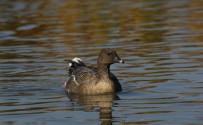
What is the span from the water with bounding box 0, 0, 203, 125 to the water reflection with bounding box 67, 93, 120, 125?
0.02 meters

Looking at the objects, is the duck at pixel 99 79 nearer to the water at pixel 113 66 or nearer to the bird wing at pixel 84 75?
the bird wing at pixel 84 75

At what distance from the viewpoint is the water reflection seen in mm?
12645

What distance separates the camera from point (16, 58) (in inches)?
816

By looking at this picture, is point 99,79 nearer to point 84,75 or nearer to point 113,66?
point 84,75

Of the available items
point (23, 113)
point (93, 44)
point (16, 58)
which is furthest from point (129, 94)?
point (93, 44)

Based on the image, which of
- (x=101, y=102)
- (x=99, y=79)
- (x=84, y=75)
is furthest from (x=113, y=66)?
(x=101, y=102)

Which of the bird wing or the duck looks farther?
the bird wing

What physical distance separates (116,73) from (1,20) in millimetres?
15456

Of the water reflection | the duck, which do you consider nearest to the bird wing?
the duck

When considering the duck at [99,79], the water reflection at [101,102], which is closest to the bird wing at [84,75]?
the duck at [99,79]

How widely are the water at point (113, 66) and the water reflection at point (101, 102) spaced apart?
2cm

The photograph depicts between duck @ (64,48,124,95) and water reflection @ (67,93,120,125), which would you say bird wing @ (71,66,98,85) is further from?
water reflection @ (67,93,120,125)

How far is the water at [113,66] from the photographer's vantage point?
12.9 meters

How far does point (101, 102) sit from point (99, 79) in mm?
1298
